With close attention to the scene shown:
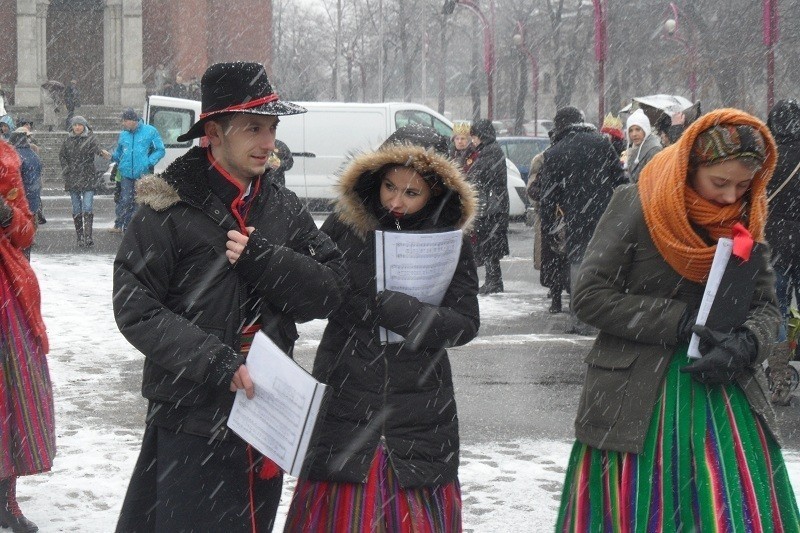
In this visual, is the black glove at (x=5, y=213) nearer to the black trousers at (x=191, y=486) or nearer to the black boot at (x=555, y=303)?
the black trousers at (x=191, y=486)

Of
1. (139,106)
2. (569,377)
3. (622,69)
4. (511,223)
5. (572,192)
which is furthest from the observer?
(622,69)

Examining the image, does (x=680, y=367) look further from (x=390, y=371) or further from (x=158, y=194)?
(x=158, y=194)

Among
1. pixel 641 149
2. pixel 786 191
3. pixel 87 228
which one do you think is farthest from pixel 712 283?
pixel 87 228

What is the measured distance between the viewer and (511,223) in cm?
2236

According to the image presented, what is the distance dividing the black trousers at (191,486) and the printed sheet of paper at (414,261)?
2.14ft

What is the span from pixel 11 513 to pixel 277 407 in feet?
7.77

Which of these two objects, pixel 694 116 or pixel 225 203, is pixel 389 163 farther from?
pixel 694 116

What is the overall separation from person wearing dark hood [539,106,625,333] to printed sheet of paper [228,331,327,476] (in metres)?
7.04

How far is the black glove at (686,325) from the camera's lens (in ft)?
11.9

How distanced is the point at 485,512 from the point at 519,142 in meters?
19.1

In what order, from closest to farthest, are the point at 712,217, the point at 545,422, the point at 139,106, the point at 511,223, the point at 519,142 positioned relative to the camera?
the point at 712,217
the point at 545,422
the point at 511,223
the point at 519,142
the point at 139,106

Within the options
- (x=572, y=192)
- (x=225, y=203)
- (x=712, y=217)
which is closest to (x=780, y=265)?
(x=572, y=192)

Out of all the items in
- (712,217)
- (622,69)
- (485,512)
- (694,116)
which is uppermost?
(622,69)

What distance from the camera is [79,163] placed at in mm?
17078
